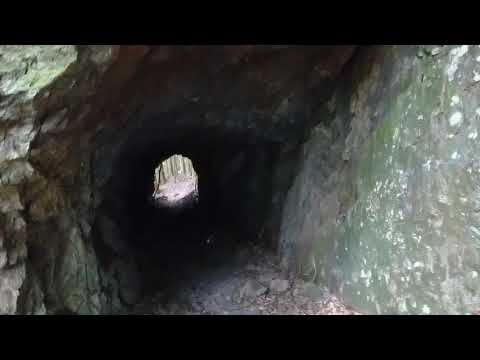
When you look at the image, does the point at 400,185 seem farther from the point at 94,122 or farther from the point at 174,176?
the point at 174,176

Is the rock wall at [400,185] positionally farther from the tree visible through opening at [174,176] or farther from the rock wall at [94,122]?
the tree visible through opening at [174,176]

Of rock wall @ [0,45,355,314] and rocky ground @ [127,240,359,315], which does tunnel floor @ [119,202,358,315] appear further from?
rock wall @ [0,45,355,314]

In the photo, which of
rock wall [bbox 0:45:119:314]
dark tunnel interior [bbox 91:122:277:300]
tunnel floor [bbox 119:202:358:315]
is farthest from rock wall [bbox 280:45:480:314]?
rock wall [bbox 0:45:119:314]

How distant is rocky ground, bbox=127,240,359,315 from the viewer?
6094mm

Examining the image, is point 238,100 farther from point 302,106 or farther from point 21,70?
point 21,70

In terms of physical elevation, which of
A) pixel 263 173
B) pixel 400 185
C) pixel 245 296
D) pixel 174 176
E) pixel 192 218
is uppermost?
pixel 174 176

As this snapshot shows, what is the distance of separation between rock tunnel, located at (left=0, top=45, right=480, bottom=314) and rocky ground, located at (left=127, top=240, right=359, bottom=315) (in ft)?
0.12

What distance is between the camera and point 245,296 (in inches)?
268

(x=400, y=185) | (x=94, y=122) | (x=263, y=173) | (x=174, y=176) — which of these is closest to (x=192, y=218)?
(x=263, y=173)

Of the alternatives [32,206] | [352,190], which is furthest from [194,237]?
[32,206]

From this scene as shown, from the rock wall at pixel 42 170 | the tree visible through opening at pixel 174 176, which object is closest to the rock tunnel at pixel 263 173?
the rock wall at pixel 42 170

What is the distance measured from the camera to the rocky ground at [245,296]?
20.0 ft

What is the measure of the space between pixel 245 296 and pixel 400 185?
3.60 metres

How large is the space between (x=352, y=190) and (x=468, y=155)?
2.23 metres
